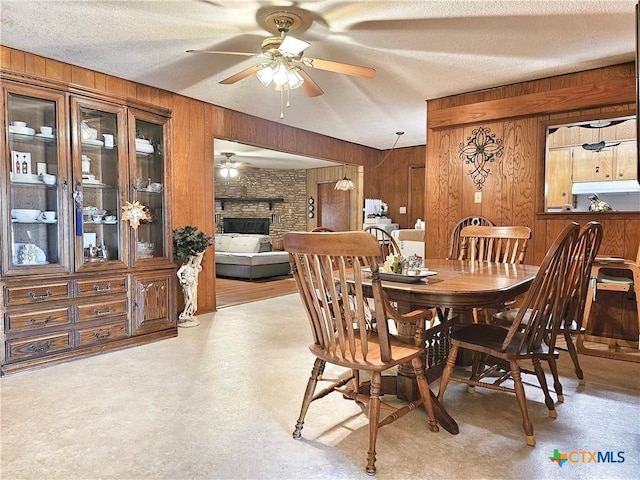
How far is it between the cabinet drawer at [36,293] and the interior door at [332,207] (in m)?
6.19

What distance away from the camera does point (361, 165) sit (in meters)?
7.34

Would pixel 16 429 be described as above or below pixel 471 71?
below

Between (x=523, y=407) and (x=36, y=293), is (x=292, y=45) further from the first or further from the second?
(x=36, y=293)

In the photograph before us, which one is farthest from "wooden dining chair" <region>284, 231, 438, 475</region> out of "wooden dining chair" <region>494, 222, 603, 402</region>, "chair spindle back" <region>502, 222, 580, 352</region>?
"wooden dining chair" <region>494, 222, 603, 402</region>

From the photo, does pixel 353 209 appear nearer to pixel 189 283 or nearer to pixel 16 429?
pixel 189 283

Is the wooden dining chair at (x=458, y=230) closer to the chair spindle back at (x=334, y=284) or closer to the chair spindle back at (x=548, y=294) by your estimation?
the chair spindle back at (x=548, y=294)

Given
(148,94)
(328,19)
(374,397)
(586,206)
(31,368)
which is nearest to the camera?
(374,397)

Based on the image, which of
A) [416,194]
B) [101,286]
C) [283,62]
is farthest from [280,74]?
[416,194]

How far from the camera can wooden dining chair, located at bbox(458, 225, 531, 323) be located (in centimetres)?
303

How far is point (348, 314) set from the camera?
162 centimetres

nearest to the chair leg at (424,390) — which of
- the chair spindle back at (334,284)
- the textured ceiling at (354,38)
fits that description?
the chair spindle back at (334,284)

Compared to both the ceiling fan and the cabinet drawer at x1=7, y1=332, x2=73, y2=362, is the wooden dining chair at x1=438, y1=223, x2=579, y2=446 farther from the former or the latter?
the cabinet drawer at x1=7, y1=332, x2=73, y2=362

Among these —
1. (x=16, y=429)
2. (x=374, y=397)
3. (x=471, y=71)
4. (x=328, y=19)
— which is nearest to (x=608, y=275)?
(x=471, y=71)

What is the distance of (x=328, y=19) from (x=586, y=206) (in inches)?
216
